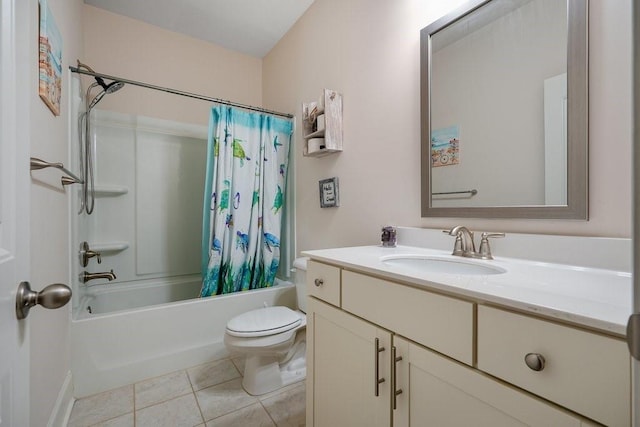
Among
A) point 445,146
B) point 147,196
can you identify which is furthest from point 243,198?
point 445,146

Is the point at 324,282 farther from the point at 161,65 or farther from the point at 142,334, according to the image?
the point at 161,65

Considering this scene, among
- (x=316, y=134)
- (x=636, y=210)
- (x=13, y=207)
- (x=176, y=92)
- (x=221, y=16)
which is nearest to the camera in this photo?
(x=636, y=210)

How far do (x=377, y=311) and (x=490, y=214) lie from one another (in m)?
0.62

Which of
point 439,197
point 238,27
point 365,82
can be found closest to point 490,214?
point 439,197

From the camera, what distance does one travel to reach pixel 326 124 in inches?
68.6

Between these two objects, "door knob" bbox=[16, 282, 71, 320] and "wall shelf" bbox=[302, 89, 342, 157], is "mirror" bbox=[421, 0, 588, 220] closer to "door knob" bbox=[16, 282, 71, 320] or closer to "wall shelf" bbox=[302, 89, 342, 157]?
"wall shelf" bbox=[302, 89, 342, 157]

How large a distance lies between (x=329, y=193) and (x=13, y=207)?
5.06 feet

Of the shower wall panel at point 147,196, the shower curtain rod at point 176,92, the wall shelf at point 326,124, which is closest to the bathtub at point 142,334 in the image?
the shower wall panel at point 147,196

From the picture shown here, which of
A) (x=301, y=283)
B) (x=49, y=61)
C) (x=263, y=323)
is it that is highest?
(x=49, y=61)

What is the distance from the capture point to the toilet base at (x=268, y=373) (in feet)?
5.08

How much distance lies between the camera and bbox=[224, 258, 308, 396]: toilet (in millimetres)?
1455

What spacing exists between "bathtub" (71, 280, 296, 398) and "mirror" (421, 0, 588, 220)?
1532 mm

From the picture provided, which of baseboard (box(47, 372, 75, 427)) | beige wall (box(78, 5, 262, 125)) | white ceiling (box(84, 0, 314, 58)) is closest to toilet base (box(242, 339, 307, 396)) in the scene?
baseboard (box(47, 372, 75, 427))

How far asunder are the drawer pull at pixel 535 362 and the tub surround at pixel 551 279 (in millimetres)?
78
